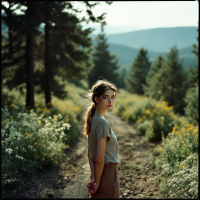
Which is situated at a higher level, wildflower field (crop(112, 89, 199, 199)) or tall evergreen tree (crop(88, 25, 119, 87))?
tall evergreen tree (crop(88, 25, 119, 87))

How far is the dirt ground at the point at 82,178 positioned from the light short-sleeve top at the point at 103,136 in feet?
8.55

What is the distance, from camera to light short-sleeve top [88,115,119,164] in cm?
206

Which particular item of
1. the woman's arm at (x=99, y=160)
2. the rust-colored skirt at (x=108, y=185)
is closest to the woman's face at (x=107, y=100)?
the woman's arm at (x=99, y=160)

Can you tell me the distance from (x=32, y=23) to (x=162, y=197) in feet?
26.2

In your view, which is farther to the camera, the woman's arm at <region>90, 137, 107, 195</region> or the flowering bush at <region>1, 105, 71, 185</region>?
the flowering bush at <region>1, 105, 71, 185</region>

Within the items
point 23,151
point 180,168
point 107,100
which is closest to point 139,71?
point 180,168

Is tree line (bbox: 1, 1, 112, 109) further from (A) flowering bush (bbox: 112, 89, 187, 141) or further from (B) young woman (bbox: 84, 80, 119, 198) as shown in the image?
(B) young woman (bbox: 84, 80, 119, 198)

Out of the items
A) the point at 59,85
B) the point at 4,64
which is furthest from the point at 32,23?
the point at 59,85

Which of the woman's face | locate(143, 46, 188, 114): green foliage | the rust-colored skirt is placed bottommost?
the rust-colored skirt

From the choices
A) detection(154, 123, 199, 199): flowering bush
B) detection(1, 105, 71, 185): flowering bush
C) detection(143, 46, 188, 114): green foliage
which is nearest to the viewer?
detection(154, 123, 199, 199): flowering bush

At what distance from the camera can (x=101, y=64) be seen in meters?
37.2

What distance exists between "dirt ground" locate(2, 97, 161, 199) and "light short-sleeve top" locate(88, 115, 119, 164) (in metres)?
2.61

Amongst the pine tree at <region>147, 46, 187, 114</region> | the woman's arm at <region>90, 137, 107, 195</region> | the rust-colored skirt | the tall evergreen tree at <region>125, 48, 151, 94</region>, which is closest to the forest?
the rust-colored skirt

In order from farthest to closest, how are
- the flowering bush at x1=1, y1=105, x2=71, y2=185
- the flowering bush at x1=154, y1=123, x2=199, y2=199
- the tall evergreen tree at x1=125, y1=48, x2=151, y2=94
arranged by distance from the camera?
the tall evergreen tree at x1=125, y1=48, x2=151, y2=94 → the flowering bush at x1=1, y1=105, x2=71, y2=185 → the flowering bush at x1=154, y1=123, x2=199, y2=199
